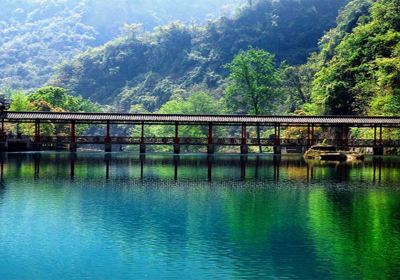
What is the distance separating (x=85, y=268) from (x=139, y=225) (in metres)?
5.60

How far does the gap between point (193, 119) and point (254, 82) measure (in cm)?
3528

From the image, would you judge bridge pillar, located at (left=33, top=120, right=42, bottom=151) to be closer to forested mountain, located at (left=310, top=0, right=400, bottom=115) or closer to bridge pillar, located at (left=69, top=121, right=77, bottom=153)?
bridge pillar, located at (left=69, top=121, right=77, bottom=153)

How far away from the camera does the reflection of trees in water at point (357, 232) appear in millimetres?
16209

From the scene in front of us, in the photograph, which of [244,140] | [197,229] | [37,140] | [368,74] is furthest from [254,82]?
[197,229]

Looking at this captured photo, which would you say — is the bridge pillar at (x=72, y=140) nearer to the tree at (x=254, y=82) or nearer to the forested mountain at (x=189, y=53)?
the tree at (x=254, y=82)

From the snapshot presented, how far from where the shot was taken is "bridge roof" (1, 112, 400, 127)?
67.5 meters

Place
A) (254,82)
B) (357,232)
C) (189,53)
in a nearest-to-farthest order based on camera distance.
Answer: (357,232) < (254,82) < (189,53)

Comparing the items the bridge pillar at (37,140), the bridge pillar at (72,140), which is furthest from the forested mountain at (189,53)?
the bridge pillar at (72,140)

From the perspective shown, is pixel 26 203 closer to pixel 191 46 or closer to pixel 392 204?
pixel 392 204

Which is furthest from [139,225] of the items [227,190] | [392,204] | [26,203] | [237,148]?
[237,148]

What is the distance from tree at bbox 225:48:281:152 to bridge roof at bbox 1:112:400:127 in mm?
30950

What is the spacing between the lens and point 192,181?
35.7m

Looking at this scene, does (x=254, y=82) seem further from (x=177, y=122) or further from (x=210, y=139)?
(x=177, y=122)

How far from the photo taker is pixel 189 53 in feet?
553
